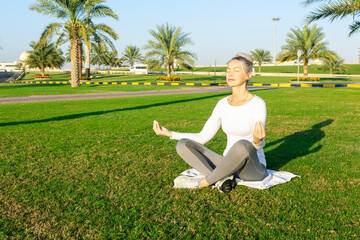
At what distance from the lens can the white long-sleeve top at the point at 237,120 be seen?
3518mm

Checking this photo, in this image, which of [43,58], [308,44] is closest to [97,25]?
[308,44]

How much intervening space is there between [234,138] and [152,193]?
1.07m

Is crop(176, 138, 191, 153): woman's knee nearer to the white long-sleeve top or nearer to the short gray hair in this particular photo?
the white long-sleeve top

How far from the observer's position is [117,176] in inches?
174

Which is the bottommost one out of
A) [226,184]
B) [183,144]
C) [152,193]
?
[152,193]

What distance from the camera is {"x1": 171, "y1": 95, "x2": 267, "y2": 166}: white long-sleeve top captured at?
352cm

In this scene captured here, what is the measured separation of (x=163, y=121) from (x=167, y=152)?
3.63 metres

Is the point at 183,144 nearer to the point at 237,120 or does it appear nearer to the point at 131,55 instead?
the point at 237,120

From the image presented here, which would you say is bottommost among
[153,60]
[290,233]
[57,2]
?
[290,233]

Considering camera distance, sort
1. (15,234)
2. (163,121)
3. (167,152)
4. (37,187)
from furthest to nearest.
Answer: (163,121)
(167,152)
(37,187)
(15,234)

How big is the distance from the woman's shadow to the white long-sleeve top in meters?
1.42

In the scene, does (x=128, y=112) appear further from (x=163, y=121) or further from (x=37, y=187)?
(x=37, y=187)

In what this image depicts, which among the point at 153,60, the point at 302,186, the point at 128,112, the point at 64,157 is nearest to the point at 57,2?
the point at 153,60

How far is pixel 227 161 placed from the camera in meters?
3.41
